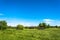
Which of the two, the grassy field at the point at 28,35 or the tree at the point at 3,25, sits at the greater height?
the tree at the point at 3,25

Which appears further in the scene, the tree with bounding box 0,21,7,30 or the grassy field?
the tree with bounding box 0,21,7,30

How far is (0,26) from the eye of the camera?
4819cm

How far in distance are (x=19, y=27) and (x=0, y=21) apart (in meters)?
8.35

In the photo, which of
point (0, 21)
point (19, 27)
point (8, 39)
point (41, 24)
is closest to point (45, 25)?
point (41, 24)

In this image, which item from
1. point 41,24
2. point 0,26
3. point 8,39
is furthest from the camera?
point 41,24

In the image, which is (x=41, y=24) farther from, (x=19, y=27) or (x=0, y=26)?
(x=0, y=26)

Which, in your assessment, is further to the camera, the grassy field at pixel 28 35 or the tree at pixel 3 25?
the tree at pixel 3 25

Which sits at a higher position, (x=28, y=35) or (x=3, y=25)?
(x=3, y=25)

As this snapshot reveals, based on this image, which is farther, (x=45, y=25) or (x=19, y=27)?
→ (x=45, y=25)

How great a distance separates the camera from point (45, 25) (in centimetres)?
6675

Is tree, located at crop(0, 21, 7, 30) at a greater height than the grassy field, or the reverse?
tree, located at crop(0, 21, 7, 30)

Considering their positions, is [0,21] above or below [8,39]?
above

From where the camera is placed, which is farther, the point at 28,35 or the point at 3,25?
the point at 3,25

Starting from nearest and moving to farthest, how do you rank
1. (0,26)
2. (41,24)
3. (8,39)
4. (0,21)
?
1. (8,39)
2. (0,26)
3. (0,21)
4. (41,24)
